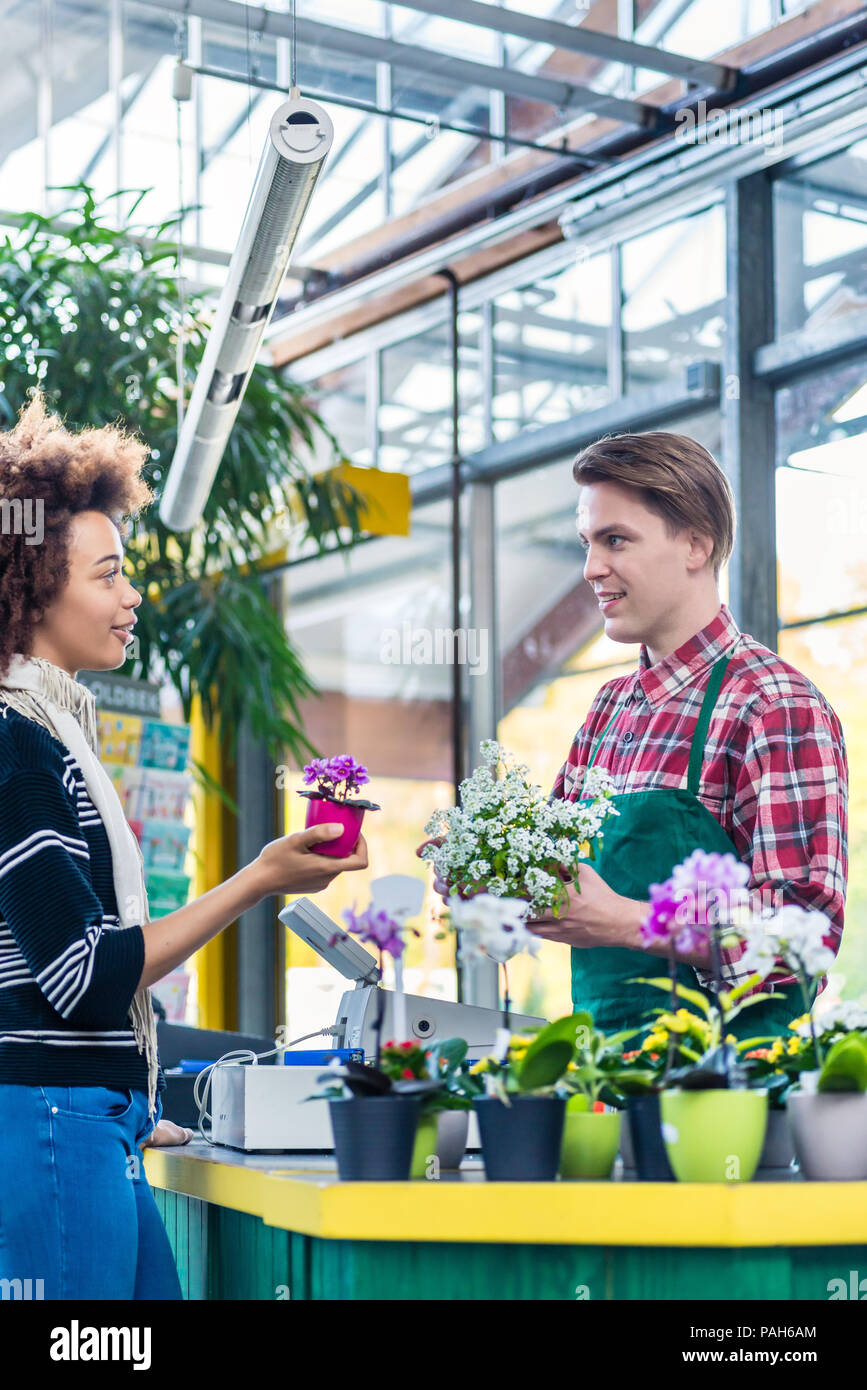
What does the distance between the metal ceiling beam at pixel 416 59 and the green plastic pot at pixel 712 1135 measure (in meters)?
4.06

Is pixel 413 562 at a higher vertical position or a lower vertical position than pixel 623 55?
lower

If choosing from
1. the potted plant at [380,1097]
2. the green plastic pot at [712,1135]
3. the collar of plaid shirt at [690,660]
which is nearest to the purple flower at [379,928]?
the potted plant at [380,1097]

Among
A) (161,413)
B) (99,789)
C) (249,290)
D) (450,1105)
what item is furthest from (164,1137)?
(161,413)

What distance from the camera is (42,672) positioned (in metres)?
2.10

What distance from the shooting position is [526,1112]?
5.57 feet

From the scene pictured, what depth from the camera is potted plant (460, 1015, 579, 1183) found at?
1.70 metres

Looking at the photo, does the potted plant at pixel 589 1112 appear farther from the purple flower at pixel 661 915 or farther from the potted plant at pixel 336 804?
the potted plant at pixel 336 804

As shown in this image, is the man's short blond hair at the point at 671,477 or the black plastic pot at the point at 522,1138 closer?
the black plastic pot at the point at 522,1138

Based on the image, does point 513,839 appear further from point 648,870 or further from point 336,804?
point 648,870

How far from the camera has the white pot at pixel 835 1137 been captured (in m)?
1.71

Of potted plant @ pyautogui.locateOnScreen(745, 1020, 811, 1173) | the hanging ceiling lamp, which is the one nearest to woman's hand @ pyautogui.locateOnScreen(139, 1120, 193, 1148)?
potted plant @ pyautogui.locateOnScreen(745, 1020, 811, 1173)
